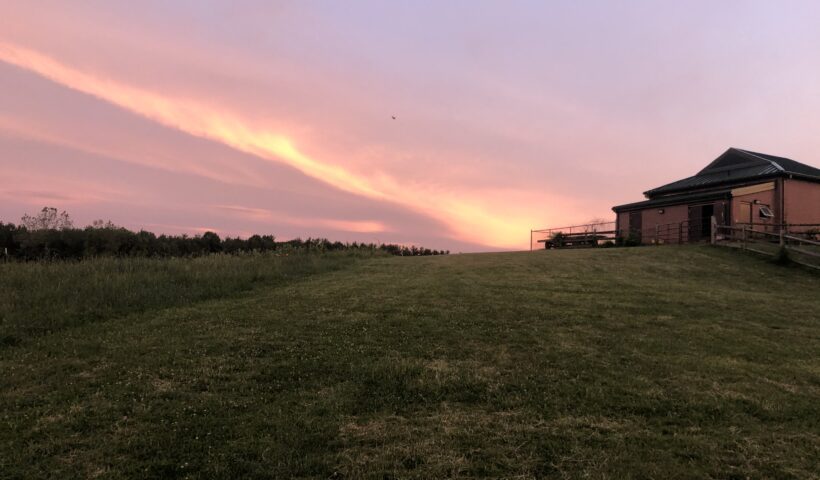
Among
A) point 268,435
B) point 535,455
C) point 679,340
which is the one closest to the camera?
point 535,455

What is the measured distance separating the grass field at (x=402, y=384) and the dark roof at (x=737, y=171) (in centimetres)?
2698

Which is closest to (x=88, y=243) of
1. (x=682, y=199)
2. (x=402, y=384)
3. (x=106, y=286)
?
(x=106, y=286)

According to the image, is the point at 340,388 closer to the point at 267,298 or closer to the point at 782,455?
the point at 782,455

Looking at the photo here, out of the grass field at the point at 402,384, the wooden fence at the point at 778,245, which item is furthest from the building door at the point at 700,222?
the grass field at the point at 402,384

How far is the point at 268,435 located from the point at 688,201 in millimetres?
36910

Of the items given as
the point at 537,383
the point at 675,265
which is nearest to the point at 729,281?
the point at 675,265

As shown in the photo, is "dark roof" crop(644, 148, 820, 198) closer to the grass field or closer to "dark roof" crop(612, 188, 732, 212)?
"dark roof" crop(612, 188, 732, 212)

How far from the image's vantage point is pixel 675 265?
20594 millimetres

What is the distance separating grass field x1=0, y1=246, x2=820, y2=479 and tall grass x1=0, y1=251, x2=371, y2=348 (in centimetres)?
9

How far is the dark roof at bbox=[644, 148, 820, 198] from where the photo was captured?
35062 mm

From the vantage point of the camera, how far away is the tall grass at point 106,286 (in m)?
10.3

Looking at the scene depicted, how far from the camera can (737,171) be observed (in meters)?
38.7

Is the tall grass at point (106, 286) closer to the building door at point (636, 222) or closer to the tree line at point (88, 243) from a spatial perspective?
the tree line at point (88, 243)

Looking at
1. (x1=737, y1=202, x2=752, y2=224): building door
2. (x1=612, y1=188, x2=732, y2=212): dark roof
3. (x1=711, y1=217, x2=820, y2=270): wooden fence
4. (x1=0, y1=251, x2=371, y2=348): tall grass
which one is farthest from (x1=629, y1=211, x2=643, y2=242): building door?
(x1=0, y1=251, x2=371, y2=348): tall grass
